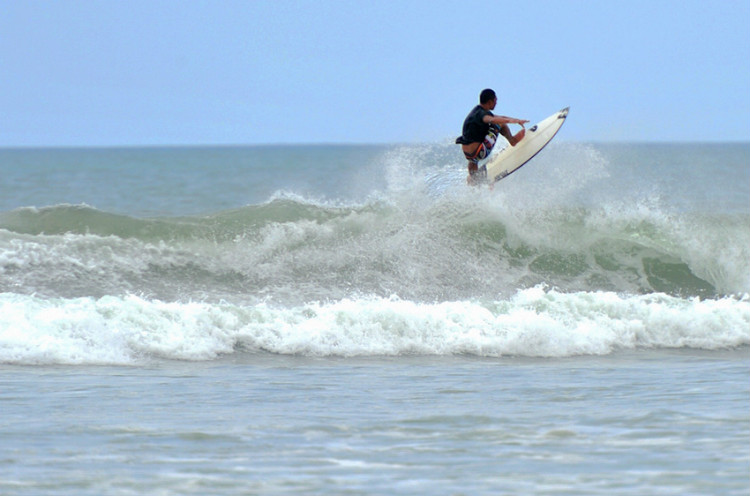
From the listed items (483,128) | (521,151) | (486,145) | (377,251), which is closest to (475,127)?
(483,128)

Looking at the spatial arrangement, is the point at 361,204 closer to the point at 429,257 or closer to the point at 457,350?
the point at 429,257

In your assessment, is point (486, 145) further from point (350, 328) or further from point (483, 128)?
point (350, 328)

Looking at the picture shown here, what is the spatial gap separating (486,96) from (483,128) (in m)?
0.40

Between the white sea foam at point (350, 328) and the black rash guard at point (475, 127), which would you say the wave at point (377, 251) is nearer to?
the white sea foam at point (350, 328)

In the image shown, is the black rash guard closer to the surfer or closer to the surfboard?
the surfer

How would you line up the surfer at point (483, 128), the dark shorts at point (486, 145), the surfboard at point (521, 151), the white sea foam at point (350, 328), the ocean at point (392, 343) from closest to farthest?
1. the ocean at point (392, 343)
2. the white sea foam at point (350, 328)
3. the surfer at point (483, 128)
4. the dark shorts at point (486, 145)
5. the surfboard at point (521, 151)

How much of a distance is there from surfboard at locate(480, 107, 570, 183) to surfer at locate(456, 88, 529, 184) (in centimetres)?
65

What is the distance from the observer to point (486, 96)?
12.5m

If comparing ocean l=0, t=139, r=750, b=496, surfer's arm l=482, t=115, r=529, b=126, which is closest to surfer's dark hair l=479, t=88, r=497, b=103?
surfer's arm l=482, t=115, r=529, b=126

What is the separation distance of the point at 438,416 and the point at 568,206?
8.62m

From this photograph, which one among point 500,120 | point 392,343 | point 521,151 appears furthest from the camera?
point 521,151

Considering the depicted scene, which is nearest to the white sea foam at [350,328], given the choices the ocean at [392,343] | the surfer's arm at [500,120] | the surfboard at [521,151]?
the ocean at [392,343]

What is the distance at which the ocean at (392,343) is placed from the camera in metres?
5.45

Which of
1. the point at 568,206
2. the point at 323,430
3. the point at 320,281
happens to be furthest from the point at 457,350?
the point at 568,206
